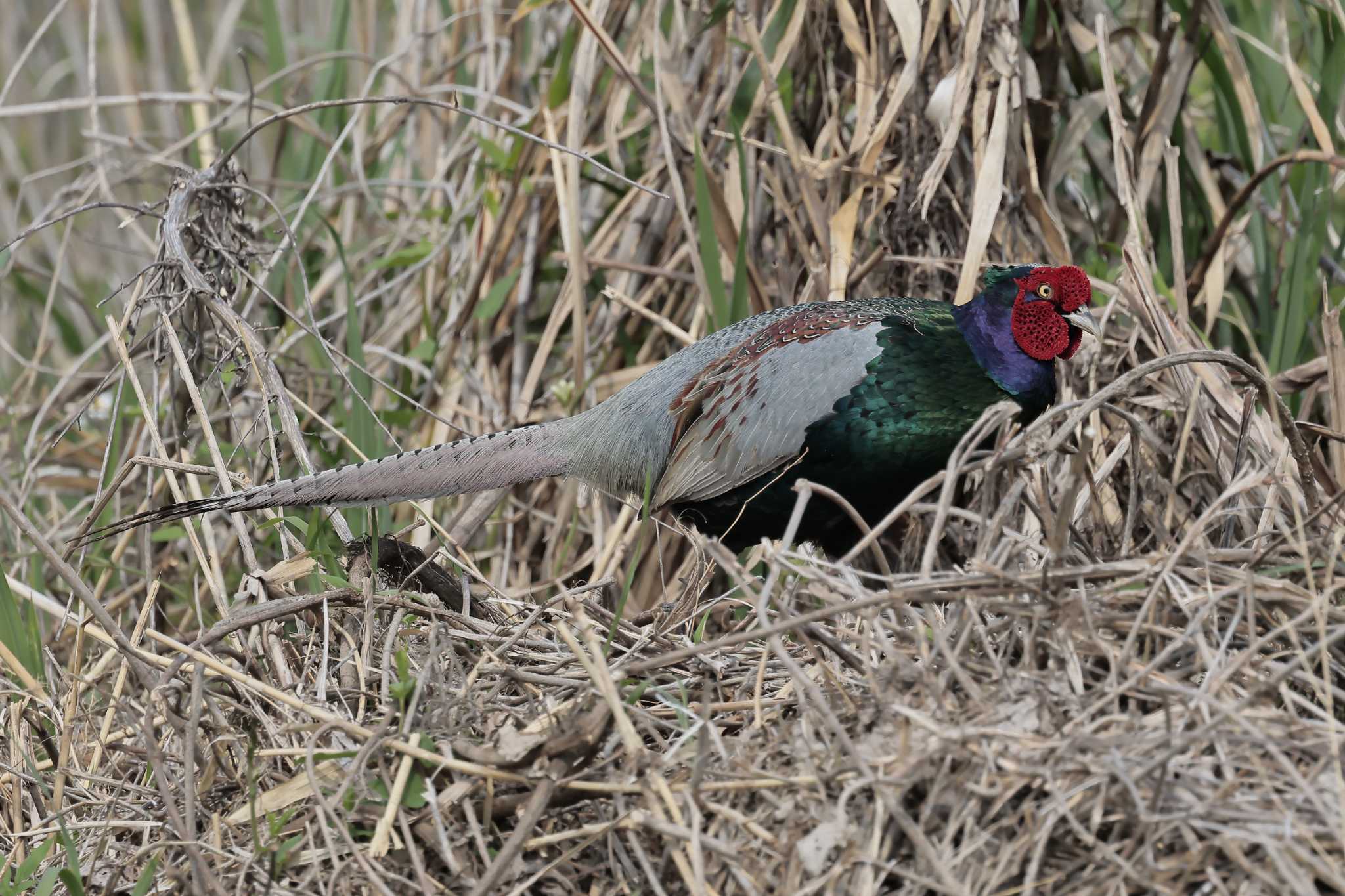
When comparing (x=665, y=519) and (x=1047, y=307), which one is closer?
(x=1047, y=307)

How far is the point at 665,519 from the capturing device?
3.42 m

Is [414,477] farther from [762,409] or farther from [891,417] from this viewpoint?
[891,417]

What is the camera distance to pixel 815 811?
170cm

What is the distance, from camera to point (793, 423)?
9.36ft

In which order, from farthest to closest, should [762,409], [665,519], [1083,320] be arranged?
1. [665,519]
2. [762,409]
3. [1083,320]

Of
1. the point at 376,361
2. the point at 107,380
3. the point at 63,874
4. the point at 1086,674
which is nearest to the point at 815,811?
the point at 1086,674

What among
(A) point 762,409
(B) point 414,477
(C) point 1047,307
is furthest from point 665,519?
(C) point 1047,307

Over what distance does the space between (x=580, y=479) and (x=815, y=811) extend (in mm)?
1536

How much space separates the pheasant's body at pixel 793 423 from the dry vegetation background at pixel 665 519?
0.48ft

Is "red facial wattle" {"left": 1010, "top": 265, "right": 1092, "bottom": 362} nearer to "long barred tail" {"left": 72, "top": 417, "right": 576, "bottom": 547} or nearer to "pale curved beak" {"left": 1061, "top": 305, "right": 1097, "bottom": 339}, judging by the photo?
"pale curved beak" {"left": 1061, "top": 305, "right": 1097, "bottom": 339}

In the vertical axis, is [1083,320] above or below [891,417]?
above

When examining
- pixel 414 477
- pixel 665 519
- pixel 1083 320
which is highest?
pixel 1083 320

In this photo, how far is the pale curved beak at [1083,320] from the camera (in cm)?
275

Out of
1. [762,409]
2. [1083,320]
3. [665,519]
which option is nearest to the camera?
[1083,320]
